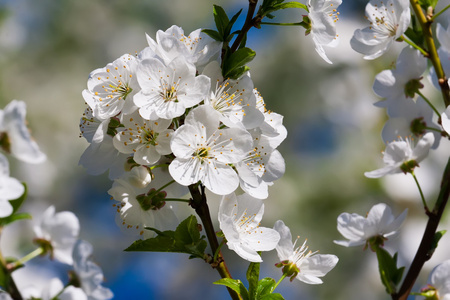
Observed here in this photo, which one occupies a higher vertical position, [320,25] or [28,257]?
[320,25]

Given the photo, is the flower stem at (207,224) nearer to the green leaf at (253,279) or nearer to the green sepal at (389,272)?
the green leaf at (253,279)

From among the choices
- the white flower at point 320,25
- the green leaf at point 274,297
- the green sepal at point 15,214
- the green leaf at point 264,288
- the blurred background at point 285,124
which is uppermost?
the white flower at point 320,25

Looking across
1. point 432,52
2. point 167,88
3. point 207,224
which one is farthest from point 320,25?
point 207,224

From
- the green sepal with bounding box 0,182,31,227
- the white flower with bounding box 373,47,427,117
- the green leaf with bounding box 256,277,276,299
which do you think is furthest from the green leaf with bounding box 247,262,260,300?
the white flower with bounding box 373,47,427,117

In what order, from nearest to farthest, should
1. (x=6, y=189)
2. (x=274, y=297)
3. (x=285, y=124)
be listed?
(x=6, y=189) < (x=274, y=297) < (x=285, y=124)

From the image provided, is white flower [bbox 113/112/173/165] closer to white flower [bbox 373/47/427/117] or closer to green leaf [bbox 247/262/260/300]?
green leaf [bbox 247/262/260/300]

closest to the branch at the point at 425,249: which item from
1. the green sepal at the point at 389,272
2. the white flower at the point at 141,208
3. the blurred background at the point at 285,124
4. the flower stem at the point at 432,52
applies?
the green sepal at the point at 389,272

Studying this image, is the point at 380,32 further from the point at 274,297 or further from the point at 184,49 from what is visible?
the point at 274,297
